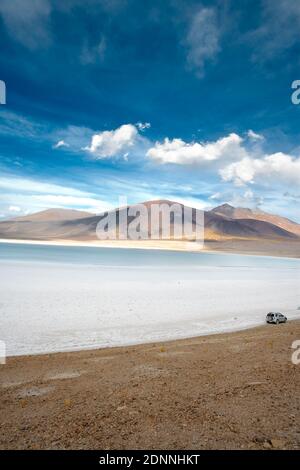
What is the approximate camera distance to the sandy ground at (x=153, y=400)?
18.1 feet

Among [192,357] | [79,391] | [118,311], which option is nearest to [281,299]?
[118,311]

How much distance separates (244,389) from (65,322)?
36.2ft

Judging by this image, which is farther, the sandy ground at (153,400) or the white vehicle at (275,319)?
the white vehicle at (275,319)

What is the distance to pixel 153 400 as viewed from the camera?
23.4 feet

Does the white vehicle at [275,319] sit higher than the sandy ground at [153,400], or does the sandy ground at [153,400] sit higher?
the sandy ground at [153,400]

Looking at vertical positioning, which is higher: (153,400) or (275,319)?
(153,400)

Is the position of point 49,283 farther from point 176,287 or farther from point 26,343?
point 26,343

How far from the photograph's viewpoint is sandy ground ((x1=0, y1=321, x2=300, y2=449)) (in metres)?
5.53

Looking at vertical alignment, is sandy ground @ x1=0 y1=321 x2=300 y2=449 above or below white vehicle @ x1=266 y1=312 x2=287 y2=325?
above

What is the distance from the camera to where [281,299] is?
26.1 m

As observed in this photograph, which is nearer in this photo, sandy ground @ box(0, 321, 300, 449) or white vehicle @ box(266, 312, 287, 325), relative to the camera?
sandy ground @ box(0, 321, 300, 449)
